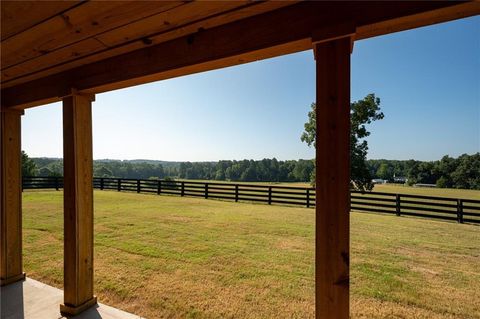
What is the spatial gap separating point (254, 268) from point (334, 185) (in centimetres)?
269

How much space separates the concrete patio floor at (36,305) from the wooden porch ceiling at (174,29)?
2.09 metres

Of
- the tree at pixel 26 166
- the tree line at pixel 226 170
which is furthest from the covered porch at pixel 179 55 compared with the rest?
the tree at pixel 26 166

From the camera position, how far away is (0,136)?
284cm

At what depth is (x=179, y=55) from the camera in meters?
1.63

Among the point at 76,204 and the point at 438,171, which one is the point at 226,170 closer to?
the point at 438,171

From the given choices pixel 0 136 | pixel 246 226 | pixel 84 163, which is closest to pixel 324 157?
pixel 84 163

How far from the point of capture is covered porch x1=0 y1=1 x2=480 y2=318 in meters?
1.19

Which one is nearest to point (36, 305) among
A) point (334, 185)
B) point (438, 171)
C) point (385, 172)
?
point (334, 185)

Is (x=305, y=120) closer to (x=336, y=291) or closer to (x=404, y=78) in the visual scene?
(x=404, y=78)

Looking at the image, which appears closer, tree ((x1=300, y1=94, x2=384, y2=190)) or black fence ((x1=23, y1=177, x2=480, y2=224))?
black fence ((x1=23, y1=177, x2=480, y2=224))

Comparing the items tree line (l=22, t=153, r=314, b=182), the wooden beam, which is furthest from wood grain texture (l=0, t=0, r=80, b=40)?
tree line (l=22, t=153, r=314, b=182)

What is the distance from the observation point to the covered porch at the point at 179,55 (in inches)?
46.7

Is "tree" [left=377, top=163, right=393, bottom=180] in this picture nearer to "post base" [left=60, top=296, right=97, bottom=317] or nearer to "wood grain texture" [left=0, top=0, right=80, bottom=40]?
"post base" [left=60, top=296, right=97, bottom=317]

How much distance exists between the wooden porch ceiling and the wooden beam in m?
0.16
